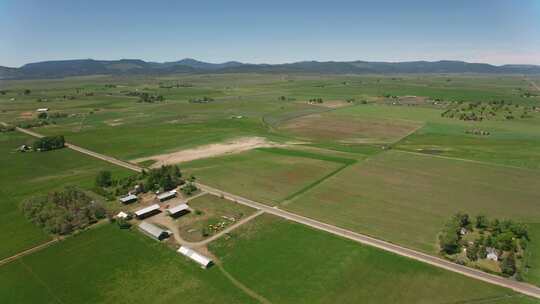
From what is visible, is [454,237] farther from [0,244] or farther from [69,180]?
[69,180]

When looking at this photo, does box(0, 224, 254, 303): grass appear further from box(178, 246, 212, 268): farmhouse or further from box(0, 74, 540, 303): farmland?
box(178, 246, 212, 268): farmhouse

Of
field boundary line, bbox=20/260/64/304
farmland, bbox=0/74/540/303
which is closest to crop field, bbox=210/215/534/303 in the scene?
farmland, bbox=0/74/540/303

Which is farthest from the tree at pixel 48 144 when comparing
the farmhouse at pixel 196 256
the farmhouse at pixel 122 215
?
the farmhouse at pixel 196 256


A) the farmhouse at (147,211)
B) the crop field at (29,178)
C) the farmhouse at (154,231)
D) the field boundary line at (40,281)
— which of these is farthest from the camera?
the farmhouse at (147,211)

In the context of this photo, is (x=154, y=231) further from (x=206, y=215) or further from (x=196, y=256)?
(x=196, y=256)

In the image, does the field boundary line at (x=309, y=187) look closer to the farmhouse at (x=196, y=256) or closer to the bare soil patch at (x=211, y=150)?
the farmhouse at (x=196, y=256)
